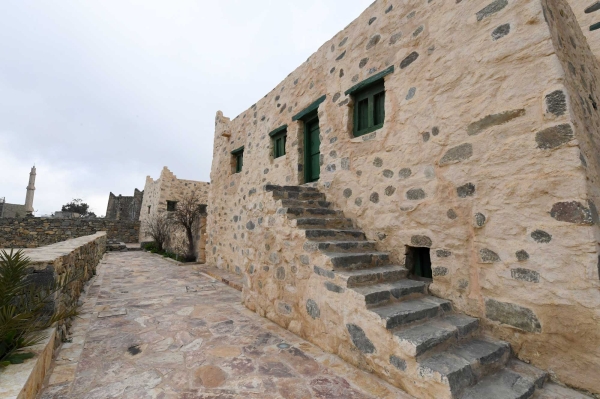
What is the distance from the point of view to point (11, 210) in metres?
25.9

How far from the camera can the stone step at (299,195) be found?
4.27 metres

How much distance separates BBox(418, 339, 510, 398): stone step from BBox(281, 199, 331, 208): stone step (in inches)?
97.6

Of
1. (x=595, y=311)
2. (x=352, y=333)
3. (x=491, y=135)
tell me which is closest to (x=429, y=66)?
(x=491, y=135)

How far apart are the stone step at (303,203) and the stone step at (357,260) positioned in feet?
3.75

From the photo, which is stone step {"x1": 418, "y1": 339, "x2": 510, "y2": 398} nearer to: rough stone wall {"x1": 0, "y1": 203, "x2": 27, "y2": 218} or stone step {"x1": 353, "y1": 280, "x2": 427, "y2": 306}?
stone step {"x1": 353, "y1": 280, "x2": 427, "y2": 306}

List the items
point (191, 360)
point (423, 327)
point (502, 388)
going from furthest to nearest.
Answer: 1. point (191, 360)
2. point (423, 327)
3. point (502, 388)

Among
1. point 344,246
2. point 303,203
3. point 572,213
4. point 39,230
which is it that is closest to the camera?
point 572,213

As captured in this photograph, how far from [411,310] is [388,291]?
0.25 metres

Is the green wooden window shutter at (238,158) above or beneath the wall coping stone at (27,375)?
above

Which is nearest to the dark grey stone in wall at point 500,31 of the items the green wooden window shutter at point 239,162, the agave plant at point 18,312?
the agave plant at point 18,312

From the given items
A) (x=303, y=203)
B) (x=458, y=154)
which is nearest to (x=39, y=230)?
(x=303, y=203)

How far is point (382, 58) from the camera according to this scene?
386 cm

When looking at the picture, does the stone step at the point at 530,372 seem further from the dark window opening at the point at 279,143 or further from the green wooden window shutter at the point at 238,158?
the green wooden window shutter at the point at 238,158

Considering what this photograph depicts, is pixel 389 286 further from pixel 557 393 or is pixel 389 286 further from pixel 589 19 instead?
pixel 589 19
